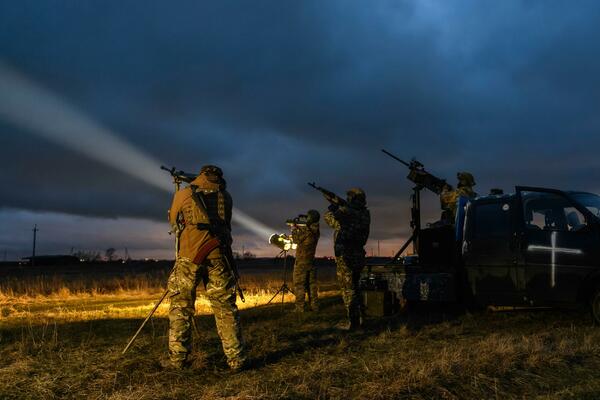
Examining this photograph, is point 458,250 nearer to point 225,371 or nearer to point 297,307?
point 297,307

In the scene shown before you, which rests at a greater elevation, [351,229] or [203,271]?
[351,229]

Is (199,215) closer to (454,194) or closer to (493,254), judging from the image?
(493,254)

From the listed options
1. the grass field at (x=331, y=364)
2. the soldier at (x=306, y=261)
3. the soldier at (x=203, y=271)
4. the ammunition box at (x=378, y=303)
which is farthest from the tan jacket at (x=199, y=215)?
the soldier at (x=306, y=261)

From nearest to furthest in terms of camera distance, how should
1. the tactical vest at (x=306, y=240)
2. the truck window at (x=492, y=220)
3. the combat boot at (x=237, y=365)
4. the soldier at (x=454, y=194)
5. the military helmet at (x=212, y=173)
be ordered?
1. the combat boot at (x=237, y=365)
2. the military helmet at (x=212, y=173)
3. the truck window at (x=492, y=220)
4. the soldier at (x=454, y=194)
5. the tactical vest at (x=306, y=240)

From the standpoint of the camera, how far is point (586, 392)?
420cm

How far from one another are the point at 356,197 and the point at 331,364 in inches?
147

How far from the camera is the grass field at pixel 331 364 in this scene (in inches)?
166

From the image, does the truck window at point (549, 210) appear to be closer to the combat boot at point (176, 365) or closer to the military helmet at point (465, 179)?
the military helmet at point (465, 179)

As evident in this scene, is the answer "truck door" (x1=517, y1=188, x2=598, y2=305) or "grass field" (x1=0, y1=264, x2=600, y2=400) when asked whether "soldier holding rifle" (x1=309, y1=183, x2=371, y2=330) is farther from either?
"truck door" (x1=517, y1=188, x2=598, y2=305)

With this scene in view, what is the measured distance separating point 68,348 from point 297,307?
4.73 m

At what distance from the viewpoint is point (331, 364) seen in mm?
5078

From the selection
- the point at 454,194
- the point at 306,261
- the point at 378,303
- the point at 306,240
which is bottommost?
the point at 378,303

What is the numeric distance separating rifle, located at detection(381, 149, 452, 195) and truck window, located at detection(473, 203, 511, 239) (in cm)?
265

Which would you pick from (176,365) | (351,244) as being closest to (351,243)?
(351,244)
